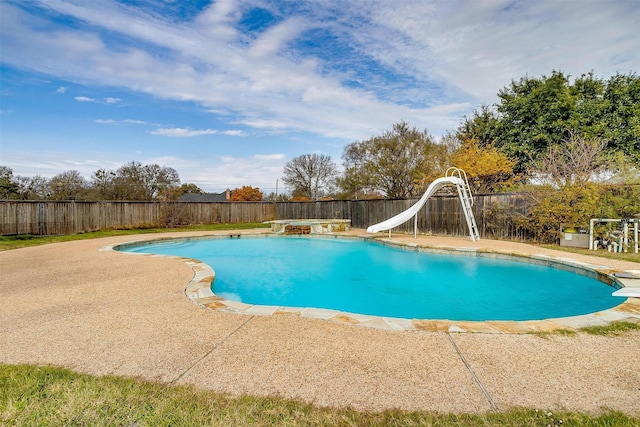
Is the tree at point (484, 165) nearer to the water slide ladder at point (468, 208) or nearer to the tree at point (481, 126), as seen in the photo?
the tree at point (481, 126)

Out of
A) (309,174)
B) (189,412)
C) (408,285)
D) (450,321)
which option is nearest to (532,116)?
(408,285)

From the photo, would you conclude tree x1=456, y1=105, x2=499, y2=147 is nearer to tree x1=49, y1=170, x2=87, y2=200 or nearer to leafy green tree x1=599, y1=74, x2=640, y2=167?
leafy green tree x1=599, y1=74, x2=640, y2=167

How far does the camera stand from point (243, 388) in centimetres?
193

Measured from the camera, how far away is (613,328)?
2863 mm

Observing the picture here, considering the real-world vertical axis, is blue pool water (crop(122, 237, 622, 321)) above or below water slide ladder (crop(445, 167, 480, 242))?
below

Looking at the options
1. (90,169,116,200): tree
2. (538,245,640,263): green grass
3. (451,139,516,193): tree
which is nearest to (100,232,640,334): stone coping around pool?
(538,245,640,263): green grass

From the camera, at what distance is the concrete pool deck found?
186 centimetres

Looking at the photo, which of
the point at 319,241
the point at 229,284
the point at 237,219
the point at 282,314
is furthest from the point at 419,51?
the point at 237,219

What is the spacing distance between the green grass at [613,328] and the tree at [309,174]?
29.2 meters

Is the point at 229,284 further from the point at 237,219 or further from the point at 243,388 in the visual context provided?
the point at 237,219

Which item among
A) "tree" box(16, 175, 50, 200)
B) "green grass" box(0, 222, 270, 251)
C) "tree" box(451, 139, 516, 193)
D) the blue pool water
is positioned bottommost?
the blue pool water

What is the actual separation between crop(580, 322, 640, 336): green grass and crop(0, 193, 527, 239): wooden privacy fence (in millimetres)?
7463

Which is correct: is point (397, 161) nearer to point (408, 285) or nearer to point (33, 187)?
point (408, 285)

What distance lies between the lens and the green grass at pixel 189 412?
1583 mm
